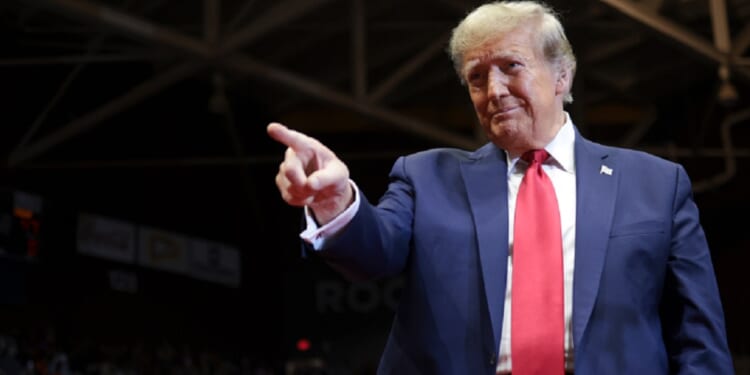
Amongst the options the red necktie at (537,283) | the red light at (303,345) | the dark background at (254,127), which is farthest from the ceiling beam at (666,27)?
the red necktie at (537,283)

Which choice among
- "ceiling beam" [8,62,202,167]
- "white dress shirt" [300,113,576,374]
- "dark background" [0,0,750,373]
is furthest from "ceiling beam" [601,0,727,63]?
"white dress shirt" [300,113,576,374]

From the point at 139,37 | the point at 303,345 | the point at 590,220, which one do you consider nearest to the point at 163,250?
the point at 303,345

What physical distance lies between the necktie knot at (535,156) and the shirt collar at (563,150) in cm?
2

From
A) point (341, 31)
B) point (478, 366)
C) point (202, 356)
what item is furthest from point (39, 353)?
point (478, 366)

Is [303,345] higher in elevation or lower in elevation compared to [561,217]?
higher

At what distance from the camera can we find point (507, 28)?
2.43 m

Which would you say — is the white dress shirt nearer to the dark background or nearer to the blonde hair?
the blonde hair

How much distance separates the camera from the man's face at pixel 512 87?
2.41 metres

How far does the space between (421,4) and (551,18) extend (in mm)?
9772

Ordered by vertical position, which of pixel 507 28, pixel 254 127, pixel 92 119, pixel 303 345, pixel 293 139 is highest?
pixel 254 127

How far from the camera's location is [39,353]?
11.1 meters

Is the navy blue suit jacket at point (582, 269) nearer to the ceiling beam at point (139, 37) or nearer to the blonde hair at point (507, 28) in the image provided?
the blonde hair at point (507, 28)

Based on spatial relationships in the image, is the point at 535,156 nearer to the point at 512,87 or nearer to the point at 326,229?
the point at 512,87

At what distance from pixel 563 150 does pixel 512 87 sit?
8.6 inches
